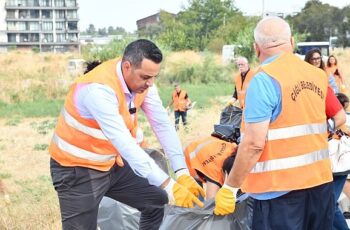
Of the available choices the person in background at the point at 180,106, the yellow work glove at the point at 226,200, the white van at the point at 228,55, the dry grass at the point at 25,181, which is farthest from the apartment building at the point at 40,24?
the yellow work glove at the point at 226,200

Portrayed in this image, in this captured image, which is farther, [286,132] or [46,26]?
[46,26]

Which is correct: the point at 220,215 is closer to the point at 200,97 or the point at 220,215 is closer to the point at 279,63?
the point at 279,63

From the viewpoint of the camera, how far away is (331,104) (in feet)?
10.3

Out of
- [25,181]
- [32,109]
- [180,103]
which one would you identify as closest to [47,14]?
[32,109]

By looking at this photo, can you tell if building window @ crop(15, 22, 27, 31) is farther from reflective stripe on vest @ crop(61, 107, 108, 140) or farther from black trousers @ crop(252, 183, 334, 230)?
black trousers @ crop(252, 183, 334, 230)

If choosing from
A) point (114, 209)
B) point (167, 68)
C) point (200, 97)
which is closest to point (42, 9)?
point (167, 68)

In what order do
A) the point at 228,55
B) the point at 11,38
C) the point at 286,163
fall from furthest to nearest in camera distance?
the point at 11,38
the point at 228,55
the point at 286,163

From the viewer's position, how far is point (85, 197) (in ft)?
11.1

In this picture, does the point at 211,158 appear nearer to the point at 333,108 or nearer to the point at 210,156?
the point at 210,156

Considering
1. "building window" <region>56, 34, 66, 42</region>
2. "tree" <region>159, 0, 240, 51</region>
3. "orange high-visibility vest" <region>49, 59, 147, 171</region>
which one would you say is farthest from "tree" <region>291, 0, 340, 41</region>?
"orange high-visibility vest" <region>49, 59, 147, 171</region>

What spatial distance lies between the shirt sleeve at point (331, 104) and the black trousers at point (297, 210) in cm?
45

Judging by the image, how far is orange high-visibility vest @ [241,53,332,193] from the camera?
105 inches

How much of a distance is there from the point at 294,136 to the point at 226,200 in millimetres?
469

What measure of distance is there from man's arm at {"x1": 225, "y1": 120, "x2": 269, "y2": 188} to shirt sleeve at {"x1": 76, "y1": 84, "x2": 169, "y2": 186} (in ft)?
1.59
